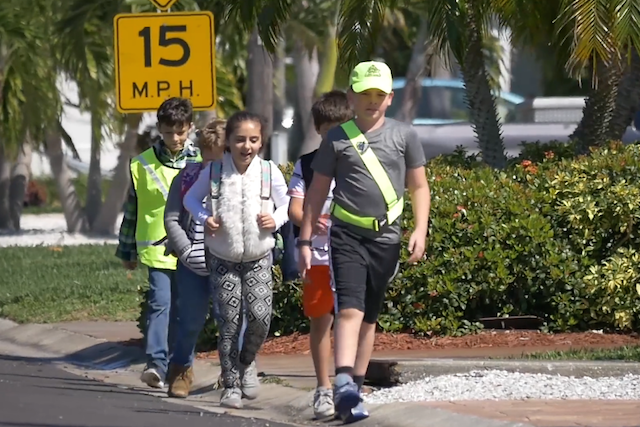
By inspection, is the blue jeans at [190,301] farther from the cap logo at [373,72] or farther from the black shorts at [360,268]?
the cap logo at [373,72]

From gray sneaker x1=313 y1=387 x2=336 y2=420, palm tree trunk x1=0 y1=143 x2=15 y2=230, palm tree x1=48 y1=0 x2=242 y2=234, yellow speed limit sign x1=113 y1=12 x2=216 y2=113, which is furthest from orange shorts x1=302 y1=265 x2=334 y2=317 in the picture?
palm tree trunk x1=0 y1=143 x2=15 y2=230

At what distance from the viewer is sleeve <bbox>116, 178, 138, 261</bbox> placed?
9.16m

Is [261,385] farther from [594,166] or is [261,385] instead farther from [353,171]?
[594,166]

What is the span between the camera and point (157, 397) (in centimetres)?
873

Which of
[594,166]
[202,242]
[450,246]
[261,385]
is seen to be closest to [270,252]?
[202,242]

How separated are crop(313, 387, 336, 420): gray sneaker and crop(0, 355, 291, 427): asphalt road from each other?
211 mm

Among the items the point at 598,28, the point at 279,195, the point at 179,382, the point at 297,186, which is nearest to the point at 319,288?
the point at 297,186

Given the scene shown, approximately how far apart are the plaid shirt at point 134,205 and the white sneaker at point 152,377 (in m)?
0.80

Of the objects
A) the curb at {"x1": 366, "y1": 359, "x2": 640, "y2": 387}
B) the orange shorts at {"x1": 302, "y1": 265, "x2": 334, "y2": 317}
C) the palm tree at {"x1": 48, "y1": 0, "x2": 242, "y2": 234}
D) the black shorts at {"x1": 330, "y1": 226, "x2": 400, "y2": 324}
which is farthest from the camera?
the palm tree at {"x1": 48, "y1": 0, "x2": 242, "y2": 234}

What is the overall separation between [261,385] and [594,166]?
3394 mm

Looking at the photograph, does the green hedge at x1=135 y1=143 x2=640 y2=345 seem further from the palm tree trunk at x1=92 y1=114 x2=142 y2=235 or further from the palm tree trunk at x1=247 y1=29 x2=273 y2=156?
the palm tree trunk at x1=92 y1=114 x2=142 y2=235

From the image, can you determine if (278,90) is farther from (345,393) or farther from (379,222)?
(345,393)

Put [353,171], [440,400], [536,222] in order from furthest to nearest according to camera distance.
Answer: [536,222] < [440,400] < [353,171]

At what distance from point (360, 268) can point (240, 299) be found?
1.08m
